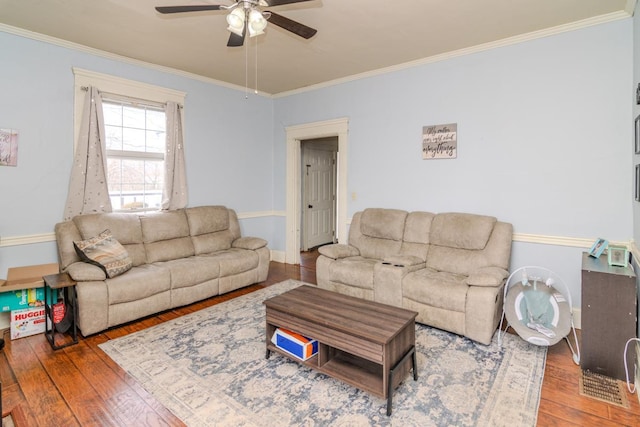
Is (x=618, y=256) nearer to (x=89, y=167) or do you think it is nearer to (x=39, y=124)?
(x=89, y=167)

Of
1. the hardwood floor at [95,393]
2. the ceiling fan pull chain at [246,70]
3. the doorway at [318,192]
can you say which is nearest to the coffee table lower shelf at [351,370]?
the hardwood floor at [95,393]

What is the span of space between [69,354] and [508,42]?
4.90 meters

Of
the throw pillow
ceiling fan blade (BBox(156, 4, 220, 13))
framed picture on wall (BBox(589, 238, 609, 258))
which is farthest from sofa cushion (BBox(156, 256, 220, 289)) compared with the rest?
framed picture on wall (BBox(589, 238, 609, 258))

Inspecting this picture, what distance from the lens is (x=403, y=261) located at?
3.42 meters

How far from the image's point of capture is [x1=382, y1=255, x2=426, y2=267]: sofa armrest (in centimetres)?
337

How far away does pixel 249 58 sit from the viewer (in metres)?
3.88

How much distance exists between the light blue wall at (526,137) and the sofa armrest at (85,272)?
127 inches

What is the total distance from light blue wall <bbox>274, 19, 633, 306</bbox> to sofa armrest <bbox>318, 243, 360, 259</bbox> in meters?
0.77

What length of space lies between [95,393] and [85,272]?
1.18 meters

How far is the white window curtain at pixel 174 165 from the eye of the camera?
4.27 metres

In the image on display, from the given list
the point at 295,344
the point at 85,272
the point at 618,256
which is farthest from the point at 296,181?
the point at 618,256

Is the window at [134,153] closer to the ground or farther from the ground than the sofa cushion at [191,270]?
farther from the ground

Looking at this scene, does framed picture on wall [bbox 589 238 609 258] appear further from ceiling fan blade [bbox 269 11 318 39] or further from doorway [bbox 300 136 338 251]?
doorway [bbox 300 136 338 251]

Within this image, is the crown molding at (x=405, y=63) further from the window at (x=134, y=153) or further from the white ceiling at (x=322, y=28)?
the window at (x=134, y=153)
